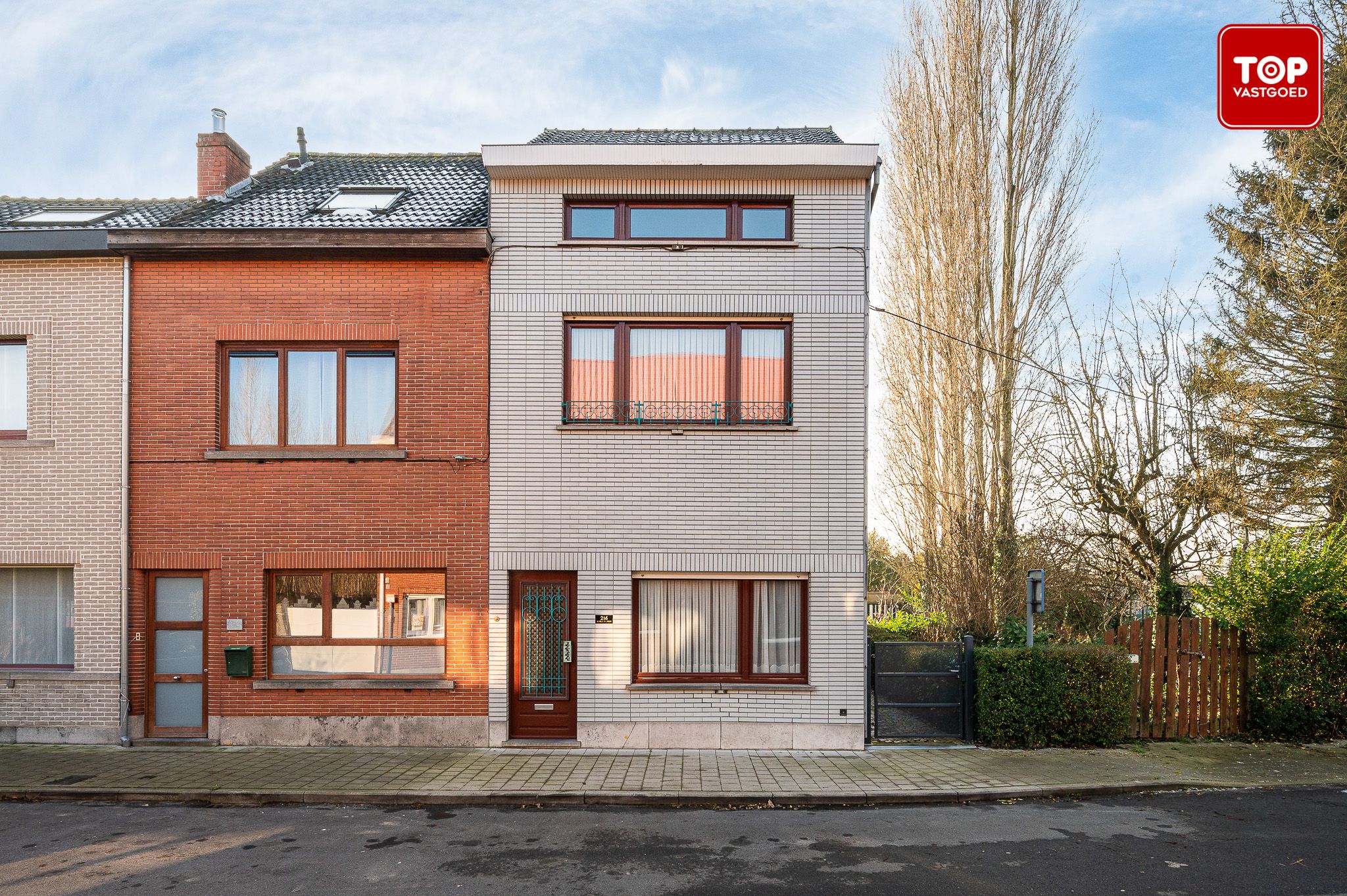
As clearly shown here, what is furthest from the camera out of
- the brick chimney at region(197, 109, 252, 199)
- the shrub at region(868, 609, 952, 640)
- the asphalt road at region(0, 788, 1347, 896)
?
the shrub at region(868, 609, 952, 640)

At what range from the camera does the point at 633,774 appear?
9547 millimetres

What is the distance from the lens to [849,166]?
1113 centimetres

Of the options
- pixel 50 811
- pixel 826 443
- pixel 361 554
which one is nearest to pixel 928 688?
pixel 826 443

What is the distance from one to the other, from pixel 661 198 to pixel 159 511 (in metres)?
8.04

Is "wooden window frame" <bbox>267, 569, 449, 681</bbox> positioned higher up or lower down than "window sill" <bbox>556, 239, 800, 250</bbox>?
lower down

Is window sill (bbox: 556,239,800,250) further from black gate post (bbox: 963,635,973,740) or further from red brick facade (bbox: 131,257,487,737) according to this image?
black gate post (bbox: 963,635,973,740)

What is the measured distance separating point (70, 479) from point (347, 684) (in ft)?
15.6

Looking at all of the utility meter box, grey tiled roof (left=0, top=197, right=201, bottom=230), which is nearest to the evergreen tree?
the utility meter box

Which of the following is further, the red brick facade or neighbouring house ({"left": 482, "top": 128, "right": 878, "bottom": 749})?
the red brick facade

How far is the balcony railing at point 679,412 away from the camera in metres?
11.3

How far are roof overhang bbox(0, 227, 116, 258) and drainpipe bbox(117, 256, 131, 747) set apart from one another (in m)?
0.37

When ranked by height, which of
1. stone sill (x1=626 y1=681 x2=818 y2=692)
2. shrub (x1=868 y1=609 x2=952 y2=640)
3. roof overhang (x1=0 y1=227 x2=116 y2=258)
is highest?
roof overhang (x1=0 y1=227 x2=116 y2=258)

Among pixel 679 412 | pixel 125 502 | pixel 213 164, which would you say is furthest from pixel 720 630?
pixel 213 164

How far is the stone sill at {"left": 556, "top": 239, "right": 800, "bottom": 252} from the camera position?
11336 millimetres
